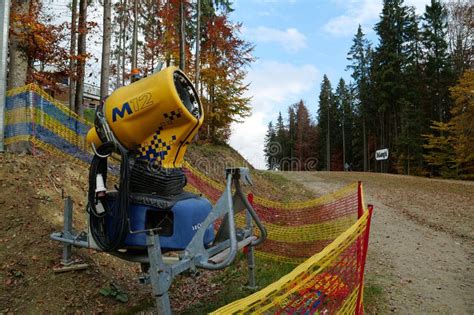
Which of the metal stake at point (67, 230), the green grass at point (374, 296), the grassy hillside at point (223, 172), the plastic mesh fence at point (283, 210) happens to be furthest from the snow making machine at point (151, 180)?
the grassy hillside at point (223, 172)

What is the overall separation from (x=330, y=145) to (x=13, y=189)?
56.0 meters

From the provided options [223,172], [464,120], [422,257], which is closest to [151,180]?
[422,257]

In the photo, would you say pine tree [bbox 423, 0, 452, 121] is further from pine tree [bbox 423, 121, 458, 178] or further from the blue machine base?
the blue machine base

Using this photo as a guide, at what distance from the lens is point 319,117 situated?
5938 cm

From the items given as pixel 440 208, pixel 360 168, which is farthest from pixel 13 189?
pixel 360 168

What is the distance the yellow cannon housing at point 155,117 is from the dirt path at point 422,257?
2.95 m

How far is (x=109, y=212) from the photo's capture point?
10.0ft

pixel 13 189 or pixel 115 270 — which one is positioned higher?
pixel 13 189

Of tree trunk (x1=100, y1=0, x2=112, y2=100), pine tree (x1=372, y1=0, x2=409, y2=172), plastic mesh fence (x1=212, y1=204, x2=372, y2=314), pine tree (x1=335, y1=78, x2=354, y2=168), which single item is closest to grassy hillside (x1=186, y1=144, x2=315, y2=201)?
tree trunk (x1=100, y1=0, x2=112, y2=100)

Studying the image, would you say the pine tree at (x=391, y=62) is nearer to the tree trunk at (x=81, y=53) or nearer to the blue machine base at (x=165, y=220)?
the tree trunk at (x=81, y=53)

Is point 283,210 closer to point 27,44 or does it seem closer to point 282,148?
point 27,44

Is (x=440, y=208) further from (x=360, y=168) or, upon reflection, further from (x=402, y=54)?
(x=360, y=168)

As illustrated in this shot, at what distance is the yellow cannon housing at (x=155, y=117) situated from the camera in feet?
9.37

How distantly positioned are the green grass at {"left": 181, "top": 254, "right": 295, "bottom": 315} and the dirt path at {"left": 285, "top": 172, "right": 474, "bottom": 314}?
1326 mm
